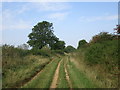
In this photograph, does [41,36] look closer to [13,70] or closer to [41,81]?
[13,70]

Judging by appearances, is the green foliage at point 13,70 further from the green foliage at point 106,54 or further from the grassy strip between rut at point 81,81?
the green foliage at point 106,54

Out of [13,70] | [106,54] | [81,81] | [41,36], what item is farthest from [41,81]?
[41,36]

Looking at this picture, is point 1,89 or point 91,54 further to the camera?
point 91,54

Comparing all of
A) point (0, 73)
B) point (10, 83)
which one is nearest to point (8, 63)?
point (0, 73)

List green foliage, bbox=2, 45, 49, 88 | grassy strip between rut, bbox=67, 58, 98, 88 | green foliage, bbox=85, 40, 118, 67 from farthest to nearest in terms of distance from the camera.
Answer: green foliage, bbox=85, 40, 118, 67, green foliage, bbox=2, 45, 49, 88, grassy strip between rut, bbox=67, 58, 98, 88

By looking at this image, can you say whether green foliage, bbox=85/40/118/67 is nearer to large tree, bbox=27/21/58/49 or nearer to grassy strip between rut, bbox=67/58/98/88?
grassy strip between rut, bbox=67/58/98/88

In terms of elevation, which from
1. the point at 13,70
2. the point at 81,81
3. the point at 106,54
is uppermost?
the point at 106,54

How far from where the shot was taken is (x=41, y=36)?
223ft

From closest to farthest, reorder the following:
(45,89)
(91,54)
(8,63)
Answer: (45,89) → (91,54) → (8,63)

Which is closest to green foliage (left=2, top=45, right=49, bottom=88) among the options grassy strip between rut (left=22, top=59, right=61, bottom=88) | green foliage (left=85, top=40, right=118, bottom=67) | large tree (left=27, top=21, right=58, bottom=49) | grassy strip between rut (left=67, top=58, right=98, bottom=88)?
grassy strip between rut (left=22, top=59, right=61, bottom=88)

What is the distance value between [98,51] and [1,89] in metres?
8.90

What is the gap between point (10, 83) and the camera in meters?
11.3

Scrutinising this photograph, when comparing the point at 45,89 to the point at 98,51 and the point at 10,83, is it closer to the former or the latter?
the point at 10,83

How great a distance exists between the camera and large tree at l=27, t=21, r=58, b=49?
6795cm
